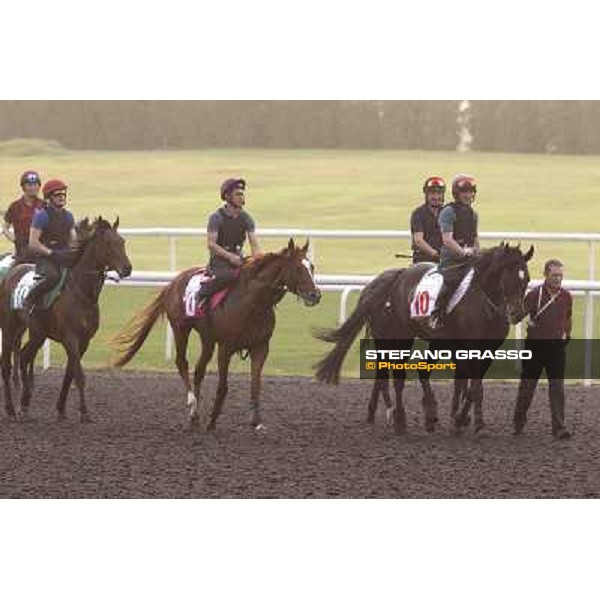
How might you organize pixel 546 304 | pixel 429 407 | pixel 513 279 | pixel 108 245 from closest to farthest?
pixel 513 279
pixel 546 304
pixel 429 407
pixel 108 245

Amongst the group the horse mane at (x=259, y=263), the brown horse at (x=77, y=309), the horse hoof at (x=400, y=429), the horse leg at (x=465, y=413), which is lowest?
the horse hoof at (x=400, y=429)

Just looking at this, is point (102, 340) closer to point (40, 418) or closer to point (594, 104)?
point (40, 418)

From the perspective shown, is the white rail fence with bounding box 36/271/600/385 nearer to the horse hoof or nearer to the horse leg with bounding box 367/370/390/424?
the horse leg with bounding box 367/370/390/424

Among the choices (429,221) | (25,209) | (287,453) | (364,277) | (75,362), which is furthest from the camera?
(364,277)

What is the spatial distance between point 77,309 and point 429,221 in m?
2.18

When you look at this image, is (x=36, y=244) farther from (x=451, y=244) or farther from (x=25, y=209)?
(x=451, y=244)

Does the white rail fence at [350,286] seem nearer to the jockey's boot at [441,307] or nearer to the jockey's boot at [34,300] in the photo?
the jockey's boot at [441,307]

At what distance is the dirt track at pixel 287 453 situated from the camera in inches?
292

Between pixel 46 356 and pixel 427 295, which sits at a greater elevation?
pixel 427 295

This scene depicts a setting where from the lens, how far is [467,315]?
29.7 feet

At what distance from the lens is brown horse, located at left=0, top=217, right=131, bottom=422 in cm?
940

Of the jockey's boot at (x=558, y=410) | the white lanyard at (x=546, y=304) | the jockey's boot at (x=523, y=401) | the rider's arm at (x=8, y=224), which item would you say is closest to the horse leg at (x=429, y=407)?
the jockey's boot at (x=523, y=401)

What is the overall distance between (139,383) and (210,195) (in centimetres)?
857

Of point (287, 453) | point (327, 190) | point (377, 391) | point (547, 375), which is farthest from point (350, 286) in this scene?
point (327, 190)
